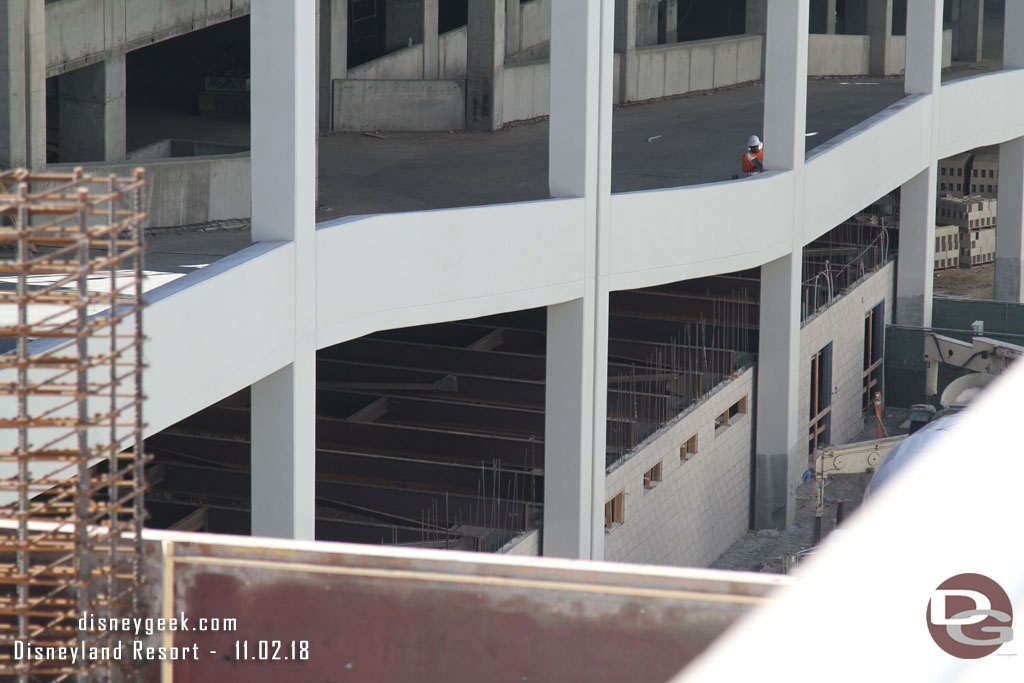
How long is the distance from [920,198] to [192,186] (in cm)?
1688

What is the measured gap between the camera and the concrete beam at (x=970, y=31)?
4744 cm

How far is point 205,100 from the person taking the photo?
31.5 metres

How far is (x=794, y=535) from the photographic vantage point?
24094mm

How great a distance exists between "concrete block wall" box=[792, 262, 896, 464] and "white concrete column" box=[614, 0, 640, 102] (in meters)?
8.74

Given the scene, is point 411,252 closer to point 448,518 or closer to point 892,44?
point 448,518

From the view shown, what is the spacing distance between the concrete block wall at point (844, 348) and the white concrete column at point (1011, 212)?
176 inches

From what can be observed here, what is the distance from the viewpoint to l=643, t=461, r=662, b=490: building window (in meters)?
20.1

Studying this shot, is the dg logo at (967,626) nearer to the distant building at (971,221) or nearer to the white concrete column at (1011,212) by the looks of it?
the white concrete column at (1011,212)

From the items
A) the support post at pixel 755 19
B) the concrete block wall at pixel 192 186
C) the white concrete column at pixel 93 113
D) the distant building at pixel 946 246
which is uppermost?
the support post at pixel 755 19

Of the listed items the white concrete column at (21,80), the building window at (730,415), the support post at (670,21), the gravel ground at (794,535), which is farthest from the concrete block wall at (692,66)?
the white concrete column at (21,80)

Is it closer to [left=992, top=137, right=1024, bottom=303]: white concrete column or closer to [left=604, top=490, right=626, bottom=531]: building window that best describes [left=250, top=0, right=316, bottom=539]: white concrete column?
[left=604, top=490, right=626, bottom=531]: building window

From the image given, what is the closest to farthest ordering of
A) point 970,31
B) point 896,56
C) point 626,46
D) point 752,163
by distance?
point 752,163, point 626,46, point 896,56, point 970,31

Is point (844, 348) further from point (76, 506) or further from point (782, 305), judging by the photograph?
point (76, 506)

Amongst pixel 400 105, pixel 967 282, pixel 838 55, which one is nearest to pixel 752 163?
pixel 400 105
